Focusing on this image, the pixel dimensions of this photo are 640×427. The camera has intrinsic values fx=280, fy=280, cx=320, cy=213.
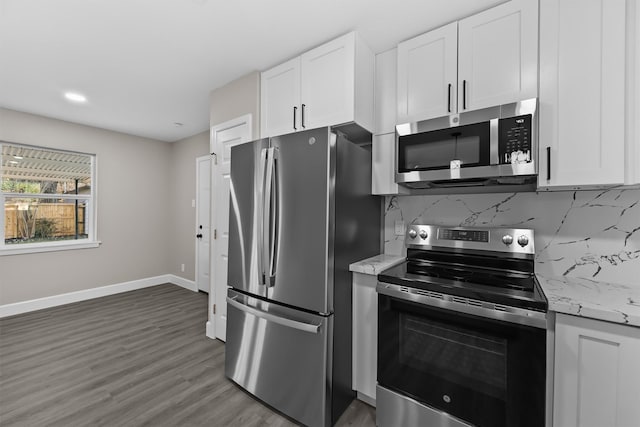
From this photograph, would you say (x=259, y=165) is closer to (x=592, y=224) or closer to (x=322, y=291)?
(x=322, y=291)

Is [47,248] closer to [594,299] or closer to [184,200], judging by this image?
[184,200]

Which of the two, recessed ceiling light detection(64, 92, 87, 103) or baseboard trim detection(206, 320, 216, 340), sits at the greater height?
recessed ceiling light detection(64, 92, 87, 103)

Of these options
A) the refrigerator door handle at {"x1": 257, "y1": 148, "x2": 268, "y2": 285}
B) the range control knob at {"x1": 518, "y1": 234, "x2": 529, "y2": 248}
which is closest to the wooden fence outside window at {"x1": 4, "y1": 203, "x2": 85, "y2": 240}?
the refrigerator door handle at {"x1": 257, "y1": 148, "x2": 268, "y2": 285}

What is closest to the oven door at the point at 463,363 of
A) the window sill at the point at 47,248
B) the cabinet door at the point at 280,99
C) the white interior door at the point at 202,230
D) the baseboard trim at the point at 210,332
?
the cabinet door at the point at 280,99

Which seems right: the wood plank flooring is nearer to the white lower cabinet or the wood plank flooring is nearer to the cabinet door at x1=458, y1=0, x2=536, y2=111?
the white lower cabinet

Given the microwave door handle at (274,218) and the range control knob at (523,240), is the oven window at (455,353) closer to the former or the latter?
the range control knob at (523,240)

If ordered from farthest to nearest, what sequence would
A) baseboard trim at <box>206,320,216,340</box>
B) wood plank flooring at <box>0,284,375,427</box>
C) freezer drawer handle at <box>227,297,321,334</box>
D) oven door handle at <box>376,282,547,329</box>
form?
baseboard trim at <box>206,320,216,340</box>, wood plank flooring at <box>0,284,375,427</box>, freezer drawer handle at <box>227,297,321,334</box>, oven door handle at <box>376,282,547,329</box>

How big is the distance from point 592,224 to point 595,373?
86 centimetres

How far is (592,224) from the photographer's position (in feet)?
5.32

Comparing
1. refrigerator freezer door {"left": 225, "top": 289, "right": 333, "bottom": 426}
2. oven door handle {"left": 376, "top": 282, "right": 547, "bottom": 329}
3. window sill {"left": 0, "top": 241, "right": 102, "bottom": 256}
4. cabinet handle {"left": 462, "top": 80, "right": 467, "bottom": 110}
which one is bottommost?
refrigerator freezer door {"left": 225, "top": 289, "right": 333, "bottom": 426}

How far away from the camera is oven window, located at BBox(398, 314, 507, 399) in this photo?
52.6 inches

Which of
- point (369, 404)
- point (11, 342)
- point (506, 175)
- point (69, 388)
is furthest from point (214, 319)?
point (506, 175)

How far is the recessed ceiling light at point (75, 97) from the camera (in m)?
3.02

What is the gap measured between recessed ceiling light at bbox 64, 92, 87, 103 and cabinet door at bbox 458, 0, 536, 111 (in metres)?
3.73
